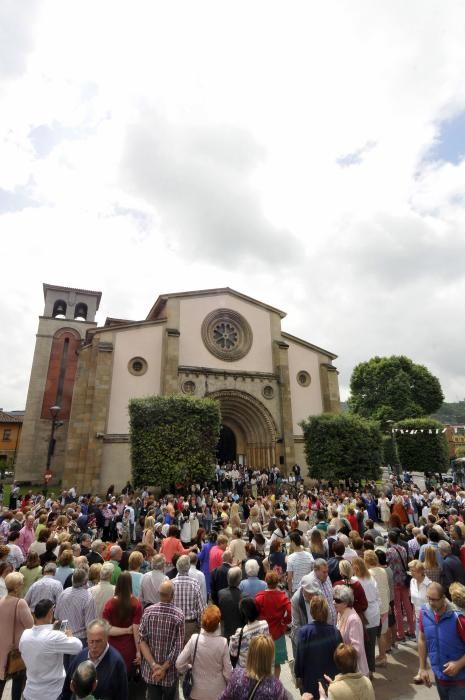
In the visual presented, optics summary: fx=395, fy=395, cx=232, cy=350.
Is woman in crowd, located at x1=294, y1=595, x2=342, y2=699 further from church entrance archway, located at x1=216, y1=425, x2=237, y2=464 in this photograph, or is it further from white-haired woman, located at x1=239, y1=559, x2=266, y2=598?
church entrance archway, located at x1=216, y1=425, x2=237, y2=464

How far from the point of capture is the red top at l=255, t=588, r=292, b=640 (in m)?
4.64

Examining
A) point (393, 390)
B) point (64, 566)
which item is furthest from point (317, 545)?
point (393, 390)

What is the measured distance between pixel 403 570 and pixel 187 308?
72.2 ft

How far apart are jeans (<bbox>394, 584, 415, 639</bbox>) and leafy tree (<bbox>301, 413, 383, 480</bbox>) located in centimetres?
1643

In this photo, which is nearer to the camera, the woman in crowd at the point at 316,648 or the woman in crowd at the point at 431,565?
the woman in crowd at the point at 316,648

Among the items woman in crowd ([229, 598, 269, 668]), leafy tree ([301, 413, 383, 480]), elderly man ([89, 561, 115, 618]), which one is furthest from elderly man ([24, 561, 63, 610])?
leafy tree ([301, 413, 383, 480])

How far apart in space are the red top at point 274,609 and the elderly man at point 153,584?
1.29 m

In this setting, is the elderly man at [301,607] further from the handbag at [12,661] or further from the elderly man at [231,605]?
the handbag at [12,661]

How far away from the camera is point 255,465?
86.3 feet

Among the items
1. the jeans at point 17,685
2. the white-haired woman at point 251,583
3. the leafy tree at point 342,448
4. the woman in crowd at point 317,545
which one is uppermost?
the leafy tree at point 342,448

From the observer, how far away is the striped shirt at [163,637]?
12.8 feet

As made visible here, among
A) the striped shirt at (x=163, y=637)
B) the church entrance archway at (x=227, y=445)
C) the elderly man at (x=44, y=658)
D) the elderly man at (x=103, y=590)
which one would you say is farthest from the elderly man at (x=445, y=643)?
the church entrance archway at (x=227, y=445)

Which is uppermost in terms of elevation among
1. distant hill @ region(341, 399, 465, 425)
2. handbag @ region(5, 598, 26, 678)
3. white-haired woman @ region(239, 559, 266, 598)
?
distant hill @ region(341, 399, 465, 425)

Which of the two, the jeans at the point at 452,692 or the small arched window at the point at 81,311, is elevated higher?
the small arched window at the point at 81,311
